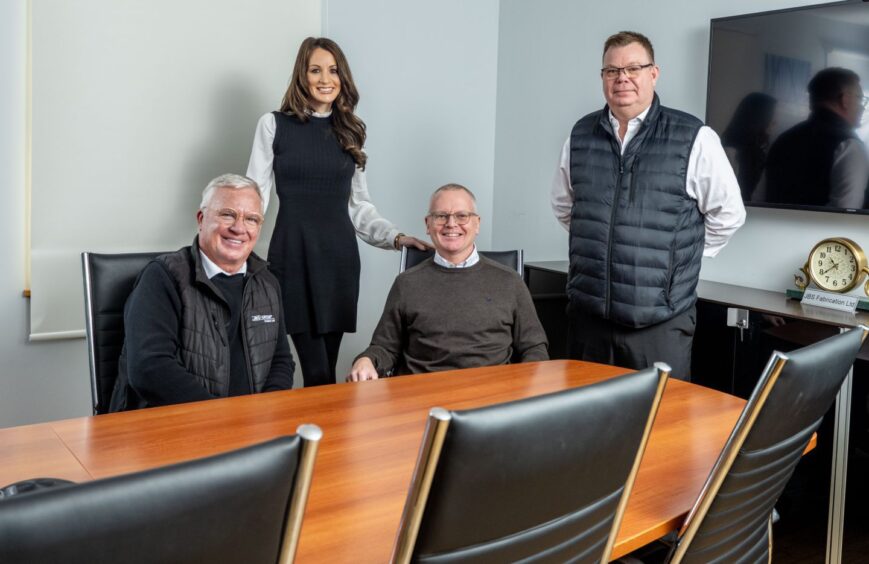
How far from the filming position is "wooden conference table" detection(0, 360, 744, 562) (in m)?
1.18

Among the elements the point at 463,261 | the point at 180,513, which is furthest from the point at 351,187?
the point at 180,513

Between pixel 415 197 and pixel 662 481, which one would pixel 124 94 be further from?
pixel 662 481

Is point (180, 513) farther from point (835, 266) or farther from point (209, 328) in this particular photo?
point (835, 266)

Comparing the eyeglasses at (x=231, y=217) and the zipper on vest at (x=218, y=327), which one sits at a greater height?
the eyeglasses at (x=231, y=217)

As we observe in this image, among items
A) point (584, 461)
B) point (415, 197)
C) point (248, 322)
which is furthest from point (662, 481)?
point (415, 197)

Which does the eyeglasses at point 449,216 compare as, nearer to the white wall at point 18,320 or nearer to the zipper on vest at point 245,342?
the zipper on vest at point 245,342

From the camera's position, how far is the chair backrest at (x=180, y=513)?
1.85 feet

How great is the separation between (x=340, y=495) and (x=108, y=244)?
265 cm

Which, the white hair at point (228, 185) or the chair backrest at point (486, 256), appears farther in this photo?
the chair backrest at point (486, 256)

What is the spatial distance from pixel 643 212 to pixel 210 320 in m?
1.46

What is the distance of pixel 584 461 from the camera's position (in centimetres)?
93

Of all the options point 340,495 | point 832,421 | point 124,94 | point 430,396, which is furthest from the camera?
point 124,94

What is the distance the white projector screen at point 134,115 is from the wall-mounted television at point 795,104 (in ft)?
6.74

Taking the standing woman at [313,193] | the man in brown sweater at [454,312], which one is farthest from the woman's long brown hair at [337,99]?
the man in brown sweater at [454,312]
